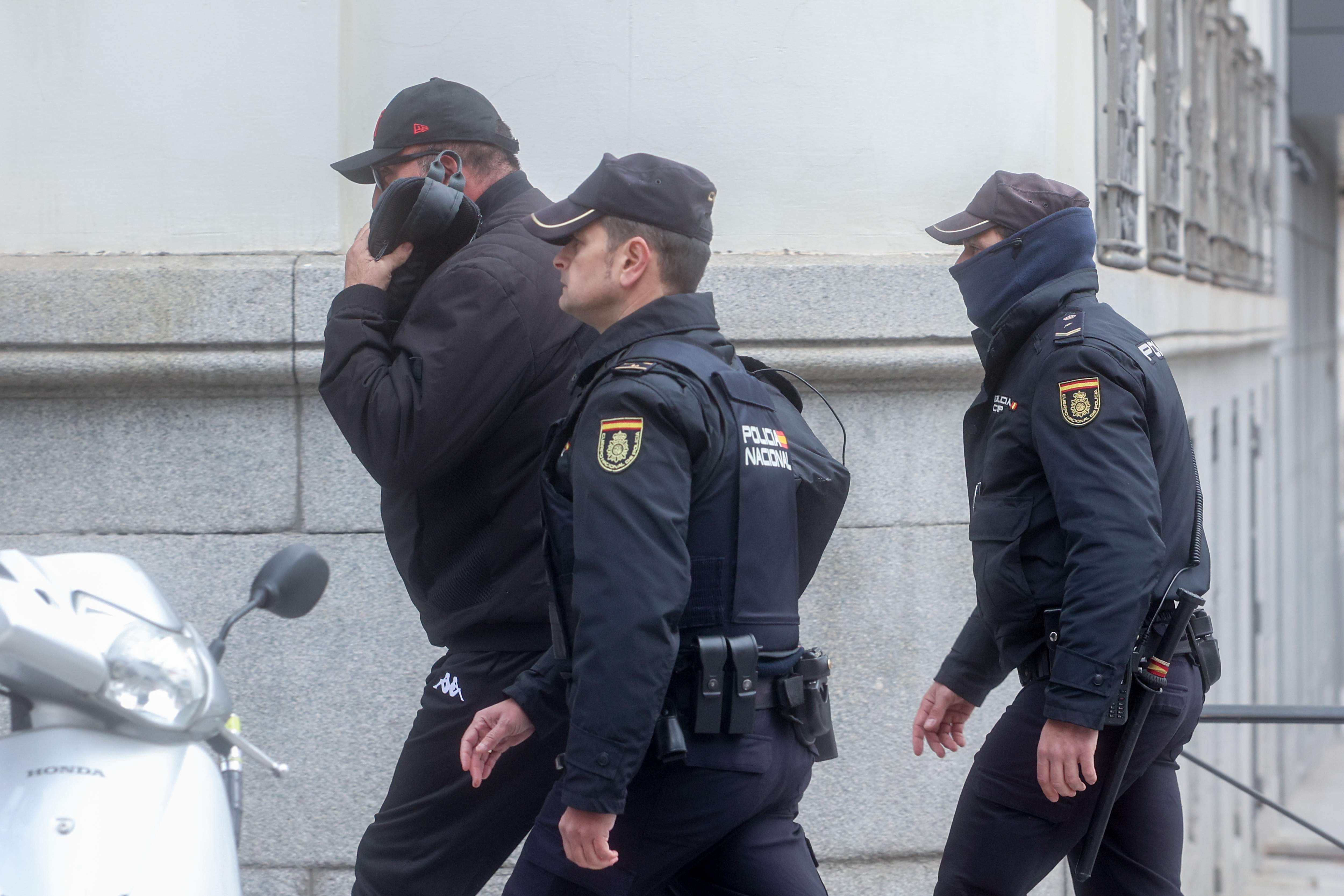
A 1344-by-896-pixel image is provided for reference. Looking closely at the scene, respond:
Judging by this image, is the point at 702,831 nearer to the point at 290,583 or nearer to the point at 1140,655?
the point at 290,583

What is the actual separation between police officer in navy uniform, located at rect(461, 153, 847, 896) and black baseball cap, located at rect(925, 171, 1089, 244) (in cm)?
79

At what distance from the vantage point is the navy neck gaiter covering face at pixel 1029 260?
3201 millimetres

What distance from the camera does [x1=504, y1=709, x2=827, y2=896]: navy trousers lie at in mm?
2527

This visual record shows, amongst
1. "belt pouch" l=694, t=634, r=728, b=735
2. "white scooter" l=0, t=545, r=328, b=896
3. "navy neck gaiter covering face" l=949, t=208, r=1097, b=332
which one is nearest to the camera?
"white scooter" l=0, t=545, r=328, b=896

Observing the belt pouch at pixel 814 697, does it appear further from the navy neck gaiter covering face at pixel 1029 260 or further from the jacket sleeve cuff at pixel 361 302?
the jacket sleeve cuff at pixel 361 302

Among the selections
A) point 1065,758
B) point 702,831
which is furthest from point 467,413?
point 1065,758

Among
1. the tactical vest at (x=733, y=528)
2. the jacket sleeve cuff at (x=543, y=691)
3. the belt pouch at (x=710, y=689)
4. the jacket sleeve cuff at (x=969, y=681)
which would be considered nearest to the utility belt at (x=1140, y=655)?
the jacket sleeve cuff at (x=969, y=681)

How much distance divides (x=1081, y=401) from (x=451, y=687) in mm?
1393

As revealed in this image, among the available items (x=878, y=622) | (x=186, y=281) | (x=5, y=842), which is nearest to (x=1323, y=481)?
(x=878, y=622)

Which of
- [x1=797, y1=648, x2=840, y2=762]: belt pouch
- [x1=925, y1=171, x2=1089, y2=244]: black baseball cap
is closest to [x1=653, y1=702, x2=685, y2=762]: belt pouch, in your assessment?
[x1=797, y1=648, x2=840, y2=762]: belt pouch

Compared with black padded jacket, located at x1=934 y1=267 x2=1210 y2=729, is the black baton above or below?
below

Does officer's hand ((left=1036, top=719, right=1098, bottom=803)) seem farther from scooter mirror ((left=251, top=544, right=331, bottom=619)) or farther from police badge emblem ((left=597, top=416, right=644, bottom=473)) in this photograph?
scooter mirror ((left=251, top=544, right=331, bottom=619))

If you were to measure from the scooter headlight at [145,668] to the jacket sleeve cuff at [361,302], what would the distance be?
42.5 inches

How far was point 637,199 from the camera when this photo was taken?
2656 mm
